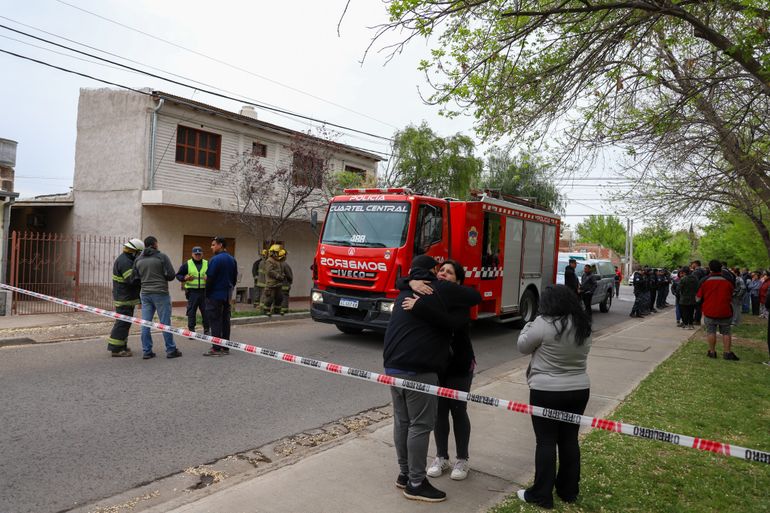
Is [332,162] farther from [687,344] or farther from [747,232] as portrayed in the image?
[747,232]

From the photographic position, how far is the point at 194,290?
9.70 meters

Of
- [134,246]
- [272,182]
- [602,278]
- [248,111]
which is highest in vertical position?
[248,111]

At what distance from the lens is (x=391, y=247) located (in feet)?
31.8

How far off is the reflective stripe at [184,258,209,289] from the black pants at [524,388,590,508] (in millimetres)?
6972

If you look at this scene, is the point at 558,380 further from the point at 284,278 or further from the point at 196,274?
the point at 284,278

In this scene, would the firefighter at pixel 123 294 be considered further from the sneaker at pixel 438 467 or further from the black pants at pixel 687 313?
the black pants at pixel 687 313

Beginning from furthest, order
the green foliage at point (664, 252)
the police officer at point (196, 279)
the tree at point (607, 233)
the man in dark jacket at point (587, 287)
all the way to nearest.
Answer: the tree at point (607, 233), the green foliage at point (664, 252), the man in dark jacket at point (587, 287), the police officer at point (196, 279)

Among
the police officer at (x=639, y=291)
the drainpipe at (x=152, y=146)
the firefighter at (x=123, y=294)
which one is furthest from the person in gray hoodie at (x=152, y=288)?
the police officer at (x=639, y=291)

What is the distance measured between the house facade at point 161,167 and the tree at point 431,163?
4.33 m

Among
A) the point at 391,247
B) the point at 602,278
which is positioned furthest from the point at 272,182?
the point at 602,278

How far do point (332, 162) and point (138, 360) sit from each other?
44.3 ft

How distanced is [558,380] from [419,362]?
37.8 inches

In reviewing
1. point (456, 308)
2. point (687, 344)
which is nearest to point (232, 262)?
point (456, 308)

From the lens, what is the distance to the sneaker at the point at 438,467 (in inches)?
172
